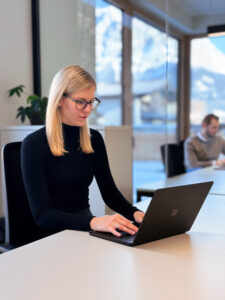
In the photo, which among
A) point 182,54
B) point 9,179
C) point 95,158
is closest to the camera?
point 9,179

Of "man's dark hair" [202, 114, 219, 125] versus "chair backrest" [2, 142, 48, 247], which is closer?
"chair backrest" [2, 142, 48, 247]

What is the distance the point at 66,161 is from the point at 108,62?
314 cm

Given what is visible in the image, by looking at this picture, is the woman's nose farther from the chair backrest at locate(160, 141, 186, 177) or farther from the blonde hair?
the chair backrest at locate(160, 141, 186, 177)

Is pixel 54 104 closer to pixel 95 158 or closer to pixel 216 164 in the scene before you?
pixel 95 158

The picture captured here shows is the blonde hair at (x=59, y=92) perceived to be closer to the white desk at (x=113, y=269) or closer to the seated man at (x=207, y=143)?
the white desk at (x=113, y=269)

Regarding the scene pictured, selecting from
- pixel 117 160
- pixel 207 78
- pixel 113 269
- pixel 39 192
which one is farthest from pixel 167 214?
pixel 207 78

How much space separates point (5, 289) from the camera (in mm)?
987

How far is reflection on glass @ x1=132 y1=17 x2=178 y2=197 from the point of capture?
4.93m

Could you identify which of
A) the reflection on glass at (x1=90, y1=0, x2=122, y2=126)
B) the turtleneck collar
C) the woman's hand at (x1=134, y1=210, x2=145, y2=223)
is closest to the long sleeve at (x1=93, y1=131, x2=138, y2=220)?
the turtleneck collar

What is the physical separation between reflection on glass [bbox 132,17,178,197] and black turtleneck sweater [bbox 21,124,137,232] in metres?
2.95

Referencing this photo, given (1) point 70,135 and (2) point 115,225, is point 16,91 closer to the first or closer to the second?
(1) point 70,135

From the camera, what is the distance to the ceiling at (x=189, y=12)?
15.0ft

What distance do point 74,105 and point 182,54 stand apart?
3332 millimetres

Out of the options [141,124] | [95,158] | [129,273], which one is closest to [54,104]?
[95,158]
